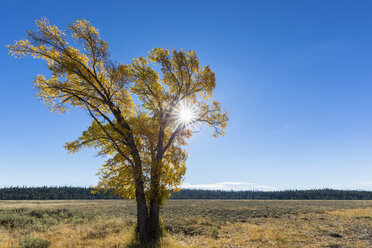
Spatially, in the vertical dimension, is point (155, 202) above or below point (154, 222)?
above

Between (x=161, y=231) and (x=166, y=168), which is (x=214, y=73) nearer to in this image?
(x=166, y=168)

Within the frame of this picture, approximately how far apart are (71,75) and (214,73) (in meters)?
8.61

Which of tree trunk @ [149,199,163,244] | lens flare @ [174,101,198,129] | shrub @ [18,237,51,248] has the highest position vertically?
lens flare @ [174,101,198,129]

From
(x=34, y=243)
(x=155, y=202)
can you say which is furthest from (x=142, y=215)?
(x=34, y=243)

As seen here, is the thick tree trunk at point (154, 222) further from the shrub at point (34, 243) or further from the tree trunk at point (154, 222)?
the shrub at point (34, 243)

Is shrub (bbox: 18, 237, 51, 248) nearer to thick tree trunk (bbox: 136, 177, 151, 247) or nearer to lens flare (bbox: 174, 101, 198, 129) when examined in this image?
thick tree trunk (bbox: 136, 177, 151, 247)

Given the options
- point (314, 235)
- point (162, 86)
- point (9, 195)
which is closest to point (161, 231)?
point (162, 86)

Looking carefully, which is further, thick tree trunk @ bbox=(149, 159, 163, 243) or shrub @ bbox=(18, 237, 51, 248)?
shrub @ bbox=(18, 237, 51, 248)

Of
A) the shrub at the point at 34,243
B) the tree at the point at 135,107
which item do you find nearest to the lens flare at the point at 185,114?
the tree at the point at 135,107

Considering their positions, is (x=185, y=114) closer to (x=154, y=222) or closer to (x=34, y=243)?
(x=154, y=222)

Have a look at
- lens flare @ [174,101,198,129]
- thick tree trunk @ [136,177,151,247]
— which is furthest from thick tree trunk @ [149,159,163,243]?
lens flare @ [174,101,198,129]

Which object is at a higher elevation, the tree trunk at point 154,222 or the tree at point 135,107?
the tree at point 135,107

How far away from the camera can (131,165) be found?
1177 centimetres

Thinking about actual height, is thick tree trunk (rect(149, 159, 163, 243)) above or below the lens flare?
below
